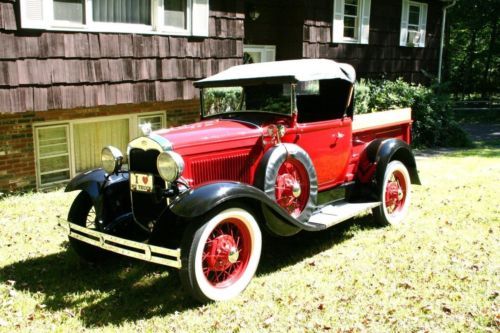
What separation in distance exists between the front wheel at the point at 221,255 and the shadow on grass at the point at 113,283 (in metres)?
0.24

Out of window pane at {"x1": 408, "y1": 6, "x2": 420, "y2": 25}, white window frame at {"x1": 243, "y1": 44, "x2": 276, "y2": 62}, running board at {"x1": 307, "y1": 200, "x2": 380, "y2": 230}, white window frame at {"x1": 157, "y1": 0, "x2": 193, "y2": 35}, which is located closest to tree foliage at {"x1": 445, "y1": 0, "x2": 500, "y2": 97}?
window pane at {"x1": 408, "y1": 6, "x2": 420, "y2": 25}

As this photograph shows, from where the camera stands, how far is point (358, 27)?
12914mm

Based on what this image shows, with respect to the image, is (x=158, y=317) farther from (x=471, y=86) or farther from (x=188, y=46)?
(x=471, y=86)

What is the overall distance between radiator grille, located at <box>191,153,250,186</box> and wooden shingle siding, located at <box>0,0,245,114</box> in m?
3.49

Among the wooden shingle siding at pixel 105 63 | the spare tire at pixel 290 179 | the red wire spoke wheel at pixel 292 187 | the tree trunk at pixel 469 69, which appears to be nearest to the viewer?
the spare tire at pixel 290 179

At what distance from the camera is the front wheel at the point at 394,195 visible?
5.75m

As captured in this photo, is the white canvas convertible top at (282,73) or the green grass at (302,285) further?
the white canvas convertible top at (282,73)

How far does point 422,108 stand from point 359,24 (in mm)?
2694

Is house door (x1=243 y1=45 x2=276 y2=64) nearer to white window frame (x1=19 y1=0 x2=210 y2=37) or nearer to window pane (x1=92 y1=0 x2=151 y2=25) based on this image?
white window frame (x1=19 y1=0 x2=210 y2=37)

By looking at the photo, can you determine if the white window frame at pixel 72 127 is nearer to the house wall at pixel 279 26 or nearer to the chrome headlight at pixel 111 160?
the chrome headlight at pixel 111 160

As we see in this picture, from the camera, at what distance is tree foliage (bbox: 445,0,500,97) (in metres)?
21.8

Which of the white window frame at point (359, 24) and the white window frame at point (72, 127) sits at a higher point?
the white window frame at point (359, 24)

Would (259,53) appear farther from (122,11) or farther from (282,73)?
(282,73)

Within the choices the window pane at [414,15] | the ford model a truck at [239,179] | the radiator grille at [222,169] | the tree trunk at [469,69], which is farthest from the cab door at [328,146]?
the tree trunk at [469,69]
